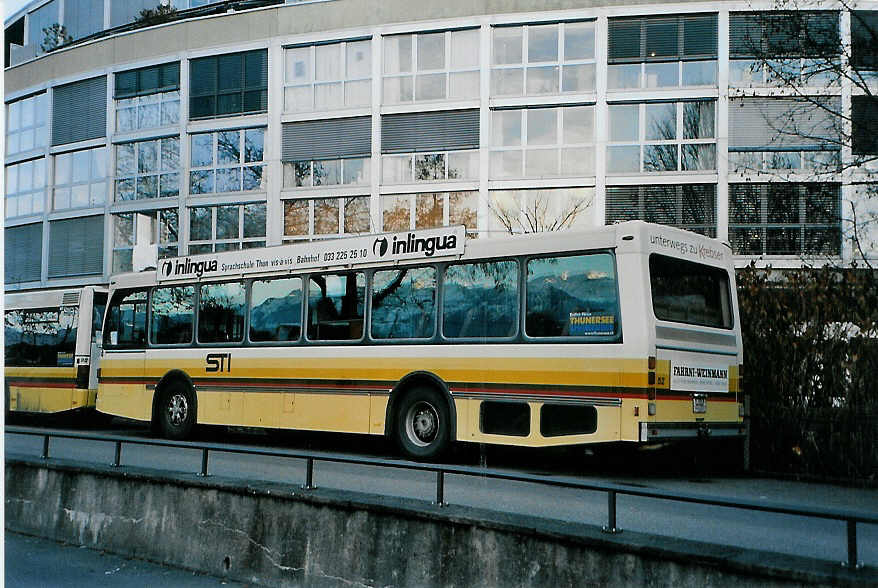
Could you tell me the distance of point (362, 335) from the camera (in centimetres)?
1391

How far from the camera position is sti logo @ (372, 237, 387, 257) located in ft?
45.4

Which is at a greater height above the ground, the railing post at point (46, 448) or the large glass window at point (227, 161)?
the large glass window at point (227, 161)

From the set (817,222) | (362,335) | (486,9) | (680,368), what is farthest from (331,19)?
(680,368)

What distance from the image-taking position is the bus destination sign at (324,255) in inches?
522

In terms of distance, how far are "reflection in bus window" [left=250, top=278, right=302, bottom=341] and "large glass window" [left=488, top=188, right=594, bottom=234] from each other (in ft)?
49.6

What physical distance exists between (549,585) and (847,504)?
4877mm

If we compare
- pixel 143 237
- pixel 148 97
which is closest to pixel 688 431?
pixel 143 237

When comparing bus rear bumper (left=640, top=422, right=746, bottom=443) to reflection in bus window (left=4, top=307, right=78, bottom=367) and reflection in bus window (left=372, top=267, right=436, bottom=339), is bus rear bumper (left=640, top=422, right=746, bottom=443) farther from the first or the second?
reflection in bus window (left=4, top=307, right=78, bottom=367)

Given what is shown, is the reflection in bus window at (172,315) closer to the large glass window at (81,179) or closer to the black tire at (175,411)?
the black tire at (175,411)

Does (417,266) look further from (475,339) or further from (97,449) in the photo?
(97,449)

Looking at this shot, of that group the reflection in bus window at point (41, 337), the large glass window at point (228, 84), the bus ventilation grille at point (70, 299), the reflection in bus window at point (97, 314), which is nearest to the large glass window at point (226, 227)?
the large glass window at point (228, 84)

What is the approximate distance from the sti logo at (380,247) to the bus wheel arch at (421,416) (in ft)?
5.41

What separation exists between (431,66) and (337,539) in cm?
2525

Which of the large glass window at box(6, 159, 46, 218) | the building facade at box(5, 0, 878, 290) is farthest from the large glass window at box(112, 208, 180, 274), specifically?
the large glass window at box(6, 159, 46, 218)
